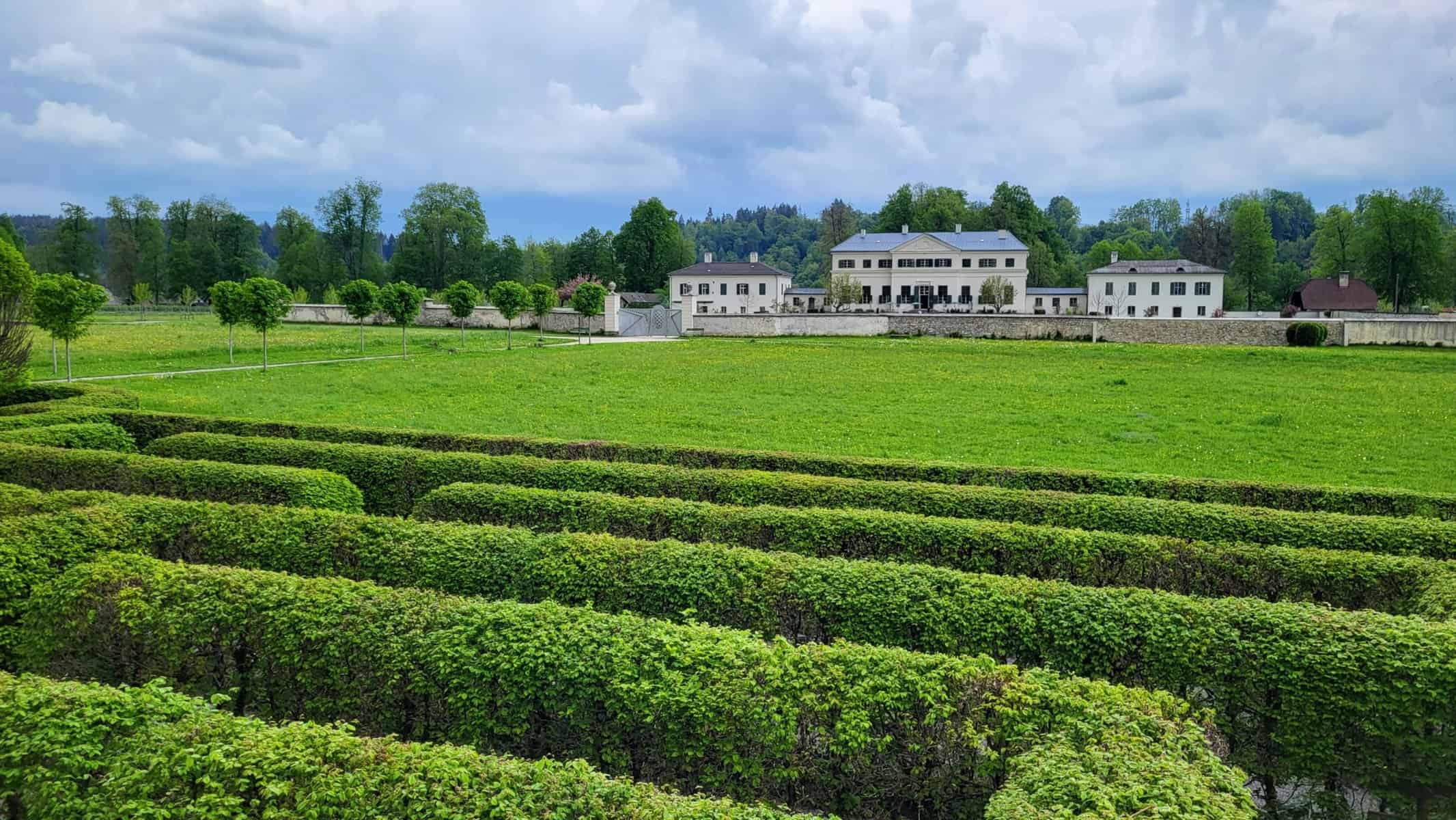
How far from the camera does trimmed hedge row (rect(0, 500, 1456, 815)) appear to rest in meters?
5.78

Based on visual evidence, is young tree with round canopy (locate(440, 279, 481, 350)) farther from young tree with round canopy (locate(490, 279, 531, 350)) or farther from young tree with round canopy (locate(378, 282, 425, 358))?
young tree with round canopy (locate(378, 282, 425, 358))

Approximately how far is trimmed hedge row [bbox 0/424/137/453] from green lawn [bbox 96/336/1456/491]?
5.05 m

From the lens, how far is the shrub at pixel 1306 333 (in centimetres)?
4369

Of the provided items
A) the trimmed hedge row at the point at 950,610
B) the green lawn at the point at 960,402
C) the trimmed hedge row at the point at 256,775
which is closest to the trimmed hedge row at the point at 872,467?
the green lawn at the point at 960,402

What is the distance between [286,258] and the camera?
92.1 metres

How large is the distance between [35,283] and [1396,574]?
31.8 meters

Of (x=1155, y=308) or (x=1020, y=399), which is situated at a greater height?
(x=1155, y=308)

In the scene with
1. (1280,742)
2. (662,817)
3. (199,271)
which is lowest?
(1280,742)

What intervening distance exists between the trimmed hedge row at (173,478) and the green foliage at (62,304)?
15410mm

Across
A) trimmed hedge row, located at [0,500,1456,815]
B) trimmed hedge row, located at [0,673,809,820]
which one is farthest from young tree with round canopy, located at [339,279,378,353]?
trimmed hedge row, located at [0,673,809,820]

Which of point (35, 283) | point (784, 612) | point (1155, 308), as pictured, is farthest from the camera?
point (1155, 308)

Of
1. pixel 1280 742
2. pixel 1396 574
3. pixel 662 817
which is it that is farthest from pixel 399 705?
pixel 1396 574

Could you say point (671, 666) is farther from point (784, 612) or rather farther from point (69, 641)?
point (69, 641)

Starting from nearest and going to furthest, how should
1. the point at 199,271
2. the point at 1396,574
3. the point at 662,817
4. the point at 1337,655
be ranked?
the point at 662,817, the point at 1337,655, the point at 1396,574, the point at 199,271
